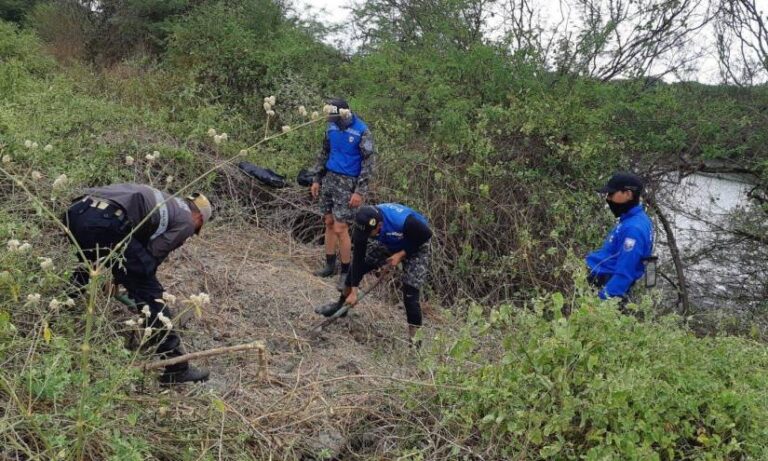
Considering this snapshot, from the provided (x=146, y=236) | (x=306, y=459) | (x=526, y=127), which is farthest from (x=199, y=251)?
(x=526, y=127)

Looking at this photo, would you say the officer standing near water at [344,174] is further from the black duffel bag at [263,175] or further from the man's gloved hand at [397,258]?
the black duffel bag at [263,175]

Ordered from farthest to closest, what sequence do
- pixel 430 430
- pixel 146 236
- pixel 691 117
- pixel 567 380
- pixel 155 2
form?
pixel 155 2, pixel 691 117, pixel 146 236, pixel 430 430, pixel 567 380

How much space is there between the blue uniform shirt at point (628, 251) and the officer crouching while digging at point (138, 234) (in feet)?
8.51

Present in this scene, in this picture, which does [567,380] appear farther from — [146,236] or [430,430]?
[146,236]

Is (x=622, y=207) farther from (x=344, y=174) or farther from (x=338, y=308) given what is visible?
(x=344, y=174)

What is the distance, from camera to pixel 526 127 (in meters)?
6.79

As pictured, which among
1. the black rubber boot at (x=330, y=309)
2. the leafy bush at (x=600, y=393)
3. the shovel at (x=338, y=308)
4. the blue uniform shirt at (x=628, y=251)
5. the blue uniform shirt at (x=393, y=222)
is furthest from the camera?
the black rubber boot at (x=330, y=309)

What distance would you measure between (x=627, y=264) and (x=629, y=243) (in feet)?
0.45

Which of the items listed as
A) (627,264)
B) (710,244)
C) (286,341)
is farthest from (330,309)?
(710,244)

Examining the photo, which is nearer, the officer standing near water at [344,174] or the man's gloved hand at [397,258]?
the man's gloved hand at [397,258]

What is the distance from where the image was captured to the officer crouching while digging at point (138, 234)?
3.28 m

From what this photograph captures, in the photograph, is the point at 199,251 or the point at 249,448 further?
the point at 199,251

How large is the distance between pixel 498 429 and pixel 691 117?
586 cm

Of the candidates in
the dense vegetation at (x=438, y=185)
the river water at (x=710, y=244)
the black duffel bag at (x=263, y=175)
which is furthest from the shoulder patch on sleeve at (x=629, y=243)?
the black duffel bag at (x=263, y=175)
